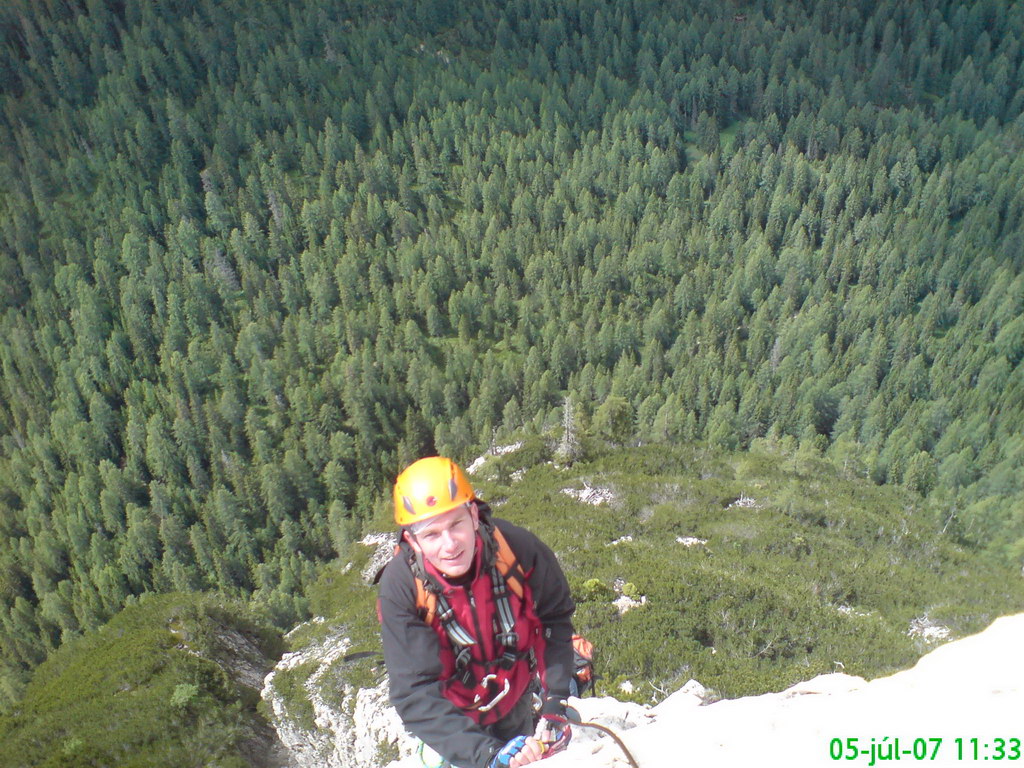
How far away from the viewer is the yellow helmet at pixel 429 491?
7.68m

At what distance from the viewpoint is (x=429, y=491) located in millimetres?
7707

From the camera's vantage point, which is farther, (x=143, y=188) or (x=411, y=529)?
(x=143, y=188)

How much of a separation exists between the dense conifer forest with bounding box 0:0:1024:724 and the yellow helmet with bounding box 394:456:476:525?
269ft

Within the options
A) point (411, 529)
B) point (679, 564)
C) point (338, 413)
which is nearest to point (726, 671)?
point (679, 564)

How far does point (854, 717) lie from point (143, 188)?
217 meters

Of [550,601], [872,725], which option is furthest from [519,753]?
[872,725]

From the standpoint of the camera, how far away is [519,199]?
170750 millimetres

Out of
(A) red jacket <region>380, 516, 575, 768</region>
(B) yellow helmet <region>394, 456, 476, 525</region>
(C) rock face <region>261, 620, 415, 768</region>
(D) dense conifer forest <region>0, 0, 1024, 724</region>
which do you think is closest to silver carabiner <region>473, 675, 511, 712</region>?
(A) red jacket <region>380, 516, 575, 768</region>

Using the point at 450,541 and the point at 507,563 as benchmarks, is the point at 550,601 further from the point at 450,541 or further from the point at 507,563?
the point at 450,541

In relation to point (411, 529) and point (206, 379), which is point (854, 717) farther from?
point (206, 379)

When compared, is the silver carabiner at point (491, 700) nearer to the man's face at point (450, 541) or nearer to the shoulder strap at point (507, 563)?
the shoulder strap at point (507, 563)

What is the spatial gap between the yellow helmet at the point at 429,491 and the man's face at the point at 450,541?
0.13 m

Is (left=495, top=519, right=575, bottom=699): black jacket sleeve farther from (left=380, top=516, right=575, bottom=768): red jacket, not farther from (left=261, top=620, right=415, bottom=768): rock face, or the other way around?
(left=261, top=620, right=415, bottom=768): rock face

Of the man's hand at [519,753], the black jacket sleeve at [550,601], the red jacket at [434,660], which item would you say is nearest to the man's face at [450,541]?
the red jacket at [434,660]
